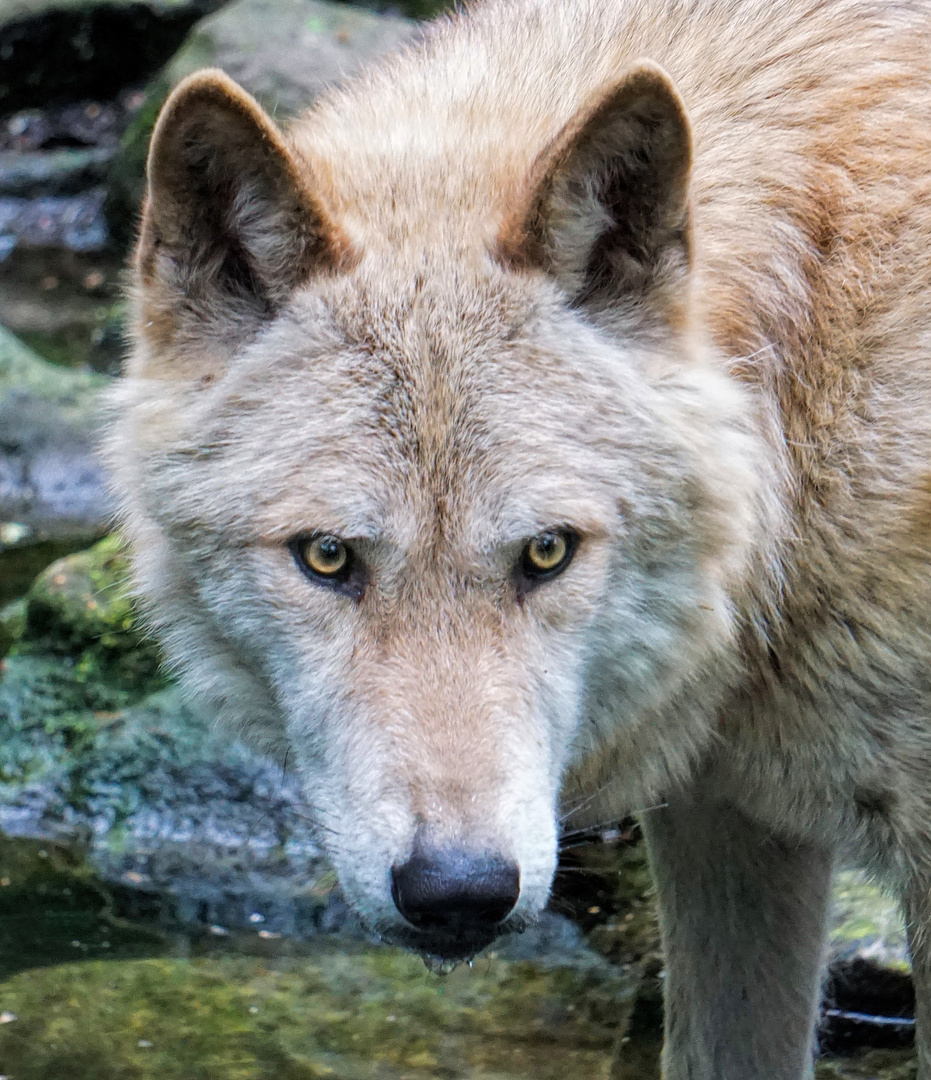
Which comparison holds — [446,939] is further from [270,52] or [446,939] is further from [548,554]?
[270,52]

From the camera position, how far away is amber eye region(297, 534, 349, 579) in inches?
126

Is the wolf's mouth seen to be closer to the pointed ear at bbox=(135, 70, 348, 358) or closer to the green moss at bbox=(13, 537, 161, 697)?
the pointed ear at bbox=(135, 70, 348, 358)

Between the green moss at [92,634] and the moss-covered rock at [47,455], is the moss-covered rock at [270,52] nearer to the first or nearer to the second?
the moss-covered rock at [47,455]

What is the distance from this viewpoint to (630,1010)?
5.52 metres

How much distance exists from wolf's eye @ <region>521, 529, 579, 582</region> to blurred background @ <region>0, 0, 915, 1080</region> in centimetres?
95

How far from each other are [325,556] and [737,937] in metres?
1.97

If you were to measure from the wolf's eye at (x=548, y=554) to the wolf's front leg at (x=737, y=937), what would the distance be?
129 cm

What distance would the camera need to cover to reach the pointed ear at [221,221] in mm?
3184

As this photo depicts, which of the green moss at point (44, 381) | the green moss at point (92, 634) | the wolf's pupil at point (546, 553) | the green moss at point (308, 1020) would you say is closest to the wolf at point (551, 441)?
the wolf's pupil at point (546, 553)

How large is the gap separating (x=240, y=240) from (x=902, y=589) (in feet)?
5.58

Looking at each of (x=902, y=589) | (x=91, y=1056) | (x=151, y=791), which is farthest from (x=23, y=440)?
(x=902, y=589)

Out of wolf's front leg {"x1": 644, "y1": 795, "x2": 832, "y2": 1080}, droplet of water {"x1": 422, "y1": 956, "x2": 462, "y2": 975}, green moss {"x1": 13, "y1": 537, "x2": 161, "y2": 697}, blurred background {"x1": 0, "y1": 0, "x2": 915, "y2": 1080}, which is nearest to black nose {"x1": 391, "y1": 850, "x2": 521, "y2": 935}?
droplet of water {"x1": 422, "y1": 956, "x2": 462, "y2": 975}

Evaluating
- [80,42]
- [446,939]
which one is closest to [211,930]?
[446,939]

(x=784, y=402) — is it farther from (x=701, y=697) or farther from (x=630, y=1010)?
(x=630, y=1010)
